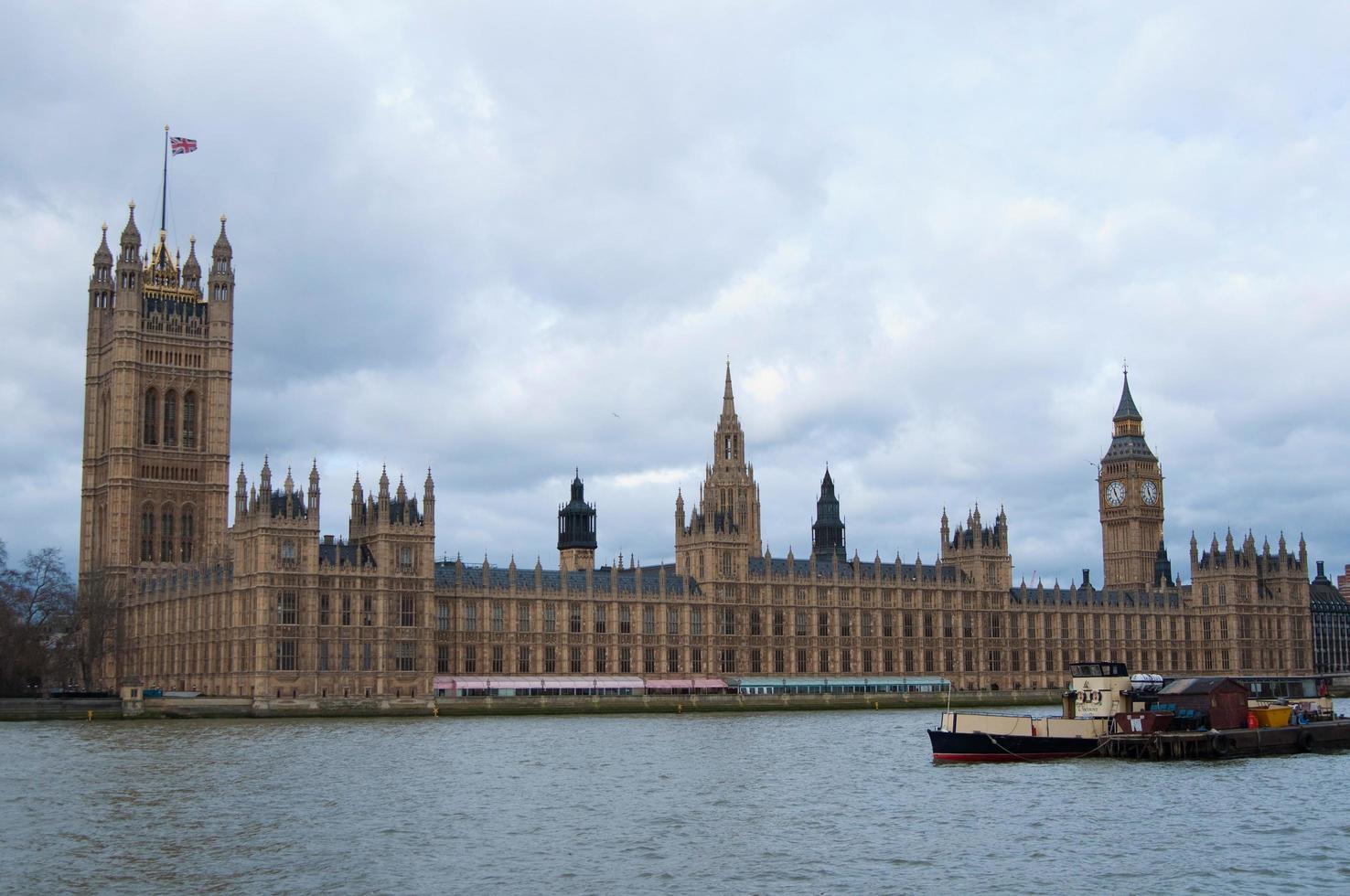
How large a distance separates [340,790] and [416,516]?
A: 65.9m

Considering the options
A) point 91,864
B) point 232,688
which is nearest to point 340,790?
point 91,864

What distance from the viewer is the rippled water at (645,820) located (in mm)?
47625

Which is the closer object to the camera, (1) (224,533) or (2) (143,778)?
(2) (143,778)

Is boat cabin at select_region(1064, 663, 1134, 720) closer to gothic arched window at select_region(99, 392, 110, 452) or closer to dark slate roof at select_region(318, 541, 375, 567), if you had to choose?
dark slate roof at select_region(318, 541, 375, 567)

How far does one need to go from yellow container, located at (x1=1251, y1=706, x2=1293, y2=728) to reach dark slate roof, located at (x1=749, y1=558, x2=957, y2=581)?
238ft

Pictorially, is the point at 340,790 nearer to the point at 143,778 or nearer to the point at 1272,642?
the point at 143,778

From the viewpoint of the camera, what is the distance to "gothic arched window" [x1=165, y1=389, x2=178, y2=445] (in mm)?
176125

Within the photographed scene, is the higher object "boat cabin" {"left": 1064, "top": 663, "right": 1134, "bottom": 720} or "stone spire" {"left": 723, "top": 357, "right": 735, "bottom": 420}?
"stone spire" {"left": 723, "top": 357, "right": 735, "bottom": 420}

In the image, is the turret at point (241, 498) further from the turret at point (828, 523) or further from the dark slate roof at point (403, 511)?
the turret at point (828, 523)

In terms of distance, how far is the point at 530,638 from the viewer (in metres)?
140

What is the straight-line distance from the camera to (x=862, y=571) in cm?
16550

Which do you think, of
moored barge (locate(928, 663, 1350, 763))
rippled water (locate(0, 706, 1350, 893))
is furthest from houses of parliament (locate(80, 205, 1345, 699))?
moored barge (locate(928, 663, 1350, 763))

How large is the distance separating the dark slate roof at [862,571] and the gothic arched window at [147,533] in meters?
63.3

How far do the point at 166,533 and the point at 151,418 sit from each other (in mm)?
12556
